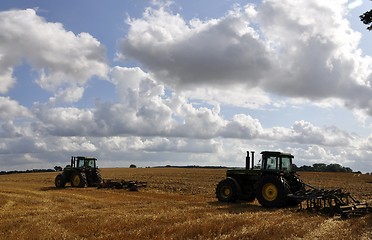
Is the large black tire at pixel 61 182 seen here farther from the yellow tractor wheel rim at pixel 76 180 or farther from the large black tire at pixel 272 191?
the large black tire at pixel 272 191

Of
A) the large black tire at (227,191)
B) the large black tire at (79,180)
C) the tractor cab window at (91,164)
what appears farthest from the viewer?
the tractor cab window at (91,164)

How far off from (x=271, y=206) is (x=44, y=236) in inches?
477

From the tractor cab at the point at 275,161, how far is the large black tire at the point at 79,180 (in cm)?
1811

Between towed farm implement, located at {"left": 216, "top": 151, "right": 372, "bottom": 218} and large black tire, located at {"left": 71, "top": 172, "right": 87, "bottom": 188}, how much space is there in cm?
1530

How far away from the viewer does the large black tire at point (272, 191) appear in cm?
2149

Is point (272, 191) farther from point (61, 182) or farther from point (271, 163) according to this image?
point (61, 182)

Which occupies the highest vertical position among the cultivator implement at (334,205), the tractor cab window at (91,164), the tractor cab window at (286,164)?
the tractor cab window at (286,164)

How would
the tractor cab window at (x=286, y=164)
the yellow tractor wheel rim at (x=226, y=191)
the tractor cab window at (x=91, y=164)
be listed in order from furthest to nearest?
the tractor cab window at (x=91, y=164), the yellow tractor wheel rim at (x=226, y=191), the tractor cab window at (x=286, y=164)

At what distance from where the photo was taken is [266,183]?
22.1 meters

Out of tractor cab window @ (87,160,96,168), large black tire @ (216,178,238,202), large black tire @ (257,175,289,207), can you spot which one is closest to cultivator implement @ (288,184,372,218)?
large black tire @ (257,175,289,207)

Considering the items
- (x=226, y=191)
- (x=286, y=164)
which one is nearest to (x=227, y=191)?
(x=226, y=191)

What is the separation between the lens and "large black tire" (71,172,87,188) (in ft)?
119

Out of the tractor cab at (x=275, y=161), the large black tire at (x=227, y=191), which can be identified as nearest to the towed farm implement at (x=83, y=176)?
the large black tire at (x=227, y=191)

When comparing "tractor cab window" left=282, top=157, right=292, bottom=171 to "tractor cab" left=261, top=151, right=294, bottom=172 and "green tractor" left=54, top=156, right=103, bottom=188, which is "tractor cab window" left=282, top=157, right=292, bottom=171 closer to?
"tractor cab" left=261, top=151, right=294, bottom=172
